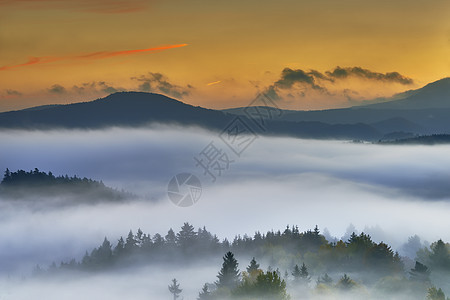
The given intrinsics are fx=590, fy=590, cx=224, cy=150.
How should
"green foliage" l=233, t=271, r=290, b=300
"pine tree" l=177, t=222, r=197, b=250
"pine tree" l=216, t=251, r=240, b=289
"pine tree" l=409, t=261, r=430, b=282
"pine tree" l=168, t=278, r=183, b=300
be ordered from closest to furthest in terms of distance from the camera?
"green foliage" l=233, t=271, r=290, b=300 < "pine tree" l=216, t=251, r=240, b=289 < "pine tree" l=409, t=261, r=430, b=282 < "pine tree" l=168, t=278, r=183, b=300 < "pine tree" l=177, t=222, r=197, b=250

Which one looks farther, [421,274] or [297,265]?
[297,265]

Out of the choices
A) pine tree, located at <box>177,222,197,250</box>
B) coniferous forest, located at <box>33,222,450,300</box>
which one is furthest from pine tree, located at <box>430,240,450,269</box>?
pine tree, located at <box>177,222,197,250</box>

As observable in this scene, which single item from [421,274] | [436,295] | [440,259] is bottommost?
[436,295]

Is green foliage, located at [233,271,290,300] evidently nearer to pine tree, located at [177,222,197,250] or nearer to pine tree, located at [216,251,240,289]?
pine tree, located at [216,251,240,289]

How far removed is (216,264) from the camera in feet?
443

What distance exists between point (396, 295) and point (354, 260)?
18.6 metres

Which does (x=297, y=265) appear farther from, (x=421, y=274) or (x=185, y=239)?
A: (x=185, y=239)

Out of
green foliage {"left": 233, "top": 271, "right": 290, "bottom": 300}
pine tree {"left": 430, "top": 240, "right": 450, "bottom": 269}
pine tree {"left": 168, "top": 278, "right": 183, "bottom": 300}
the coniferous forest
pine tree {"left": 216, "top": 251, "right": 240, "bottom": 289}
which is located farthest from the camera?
pine tree {"left": 168, "top": 278, "right": 183, "bottom": 300}

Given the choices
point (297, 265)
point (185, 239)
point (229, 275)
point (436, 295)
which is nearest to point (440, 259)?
point (297, 265)

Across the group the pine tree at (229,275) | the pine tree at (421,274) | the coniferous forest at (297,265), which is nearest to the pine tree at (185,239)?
the coniferous forest at (297,265)

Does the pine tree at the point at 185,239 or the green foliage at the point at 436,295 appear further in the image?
the pine tree at the point at 185,239

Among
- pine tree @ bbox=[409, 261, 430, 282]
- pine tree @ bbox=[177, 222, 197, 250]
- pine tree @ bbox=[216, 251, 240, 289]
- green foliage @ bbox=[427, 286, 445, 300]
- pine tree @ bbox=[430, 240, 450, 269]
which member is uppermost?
pine tree @ bbox=[177, 222, 197, 250]

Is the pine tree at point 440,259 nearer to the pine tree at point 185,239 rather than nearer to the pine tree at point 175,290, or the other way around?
the pine tree at point 175,290

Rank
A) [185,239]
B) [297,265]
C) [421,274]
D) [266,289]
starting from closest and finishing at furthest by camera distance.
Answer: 1. [266,289]
2. [421,274]
3. [297,265]
4. [185,239]
